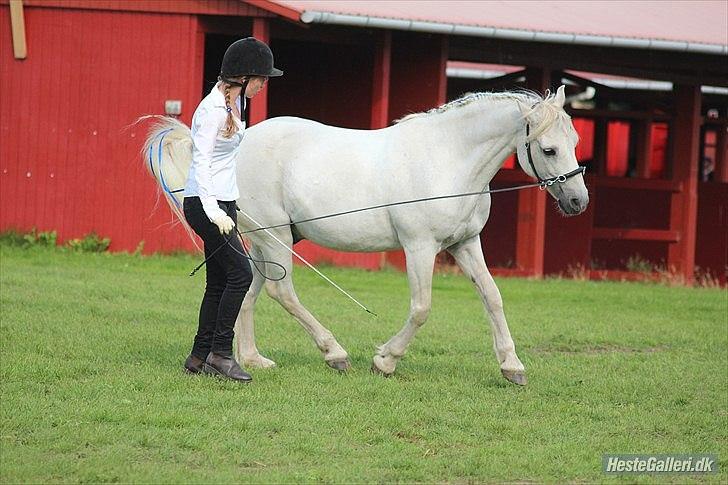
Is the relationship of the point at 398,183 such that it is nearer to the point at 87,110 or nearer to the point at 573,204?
the point at 573,204

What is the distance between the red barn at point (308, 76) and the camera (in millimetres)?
15711

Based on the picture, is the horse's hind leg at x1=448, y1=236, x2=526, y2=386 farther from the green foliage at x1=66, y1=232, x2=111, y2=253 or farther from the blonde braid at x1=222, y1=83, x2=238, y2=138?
the green foliage at x1=66, y1=232, x2=111, y2=253

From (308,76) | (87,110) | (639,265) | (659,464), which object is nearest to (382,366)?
(659,464)

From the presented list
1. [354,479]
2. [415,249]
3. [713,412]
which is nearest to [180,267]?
[415,249]

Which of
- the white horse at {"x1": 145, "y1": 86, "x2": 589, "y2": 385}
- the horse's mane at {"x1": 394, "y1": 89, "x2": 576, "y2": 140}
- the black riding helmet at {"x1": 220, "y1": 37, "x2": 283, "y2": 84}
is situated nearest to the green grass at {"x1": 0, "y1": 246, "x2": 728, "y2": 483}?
the white horse at {"x1": 145, "y1": 86, "x2": 589, "y2": 385}

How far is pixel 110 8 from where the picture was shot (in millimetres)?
15805

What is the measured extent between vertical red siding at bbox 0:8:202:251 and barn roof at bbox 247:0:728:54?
5.87 feet

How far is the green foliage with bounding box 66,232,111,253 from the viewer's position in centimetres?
1584

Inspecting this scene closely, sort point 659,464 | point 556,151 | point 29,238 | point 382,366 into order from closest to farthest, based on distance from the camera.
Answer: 1. point 659,464
2. point 556,151
3. point 382,366
4. point 29,238

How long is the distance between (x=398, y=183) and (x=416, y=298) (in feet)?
2.52

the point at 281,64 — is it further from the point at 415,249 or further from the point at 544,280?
the point at 415,249

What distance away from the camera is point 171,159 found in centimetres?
848

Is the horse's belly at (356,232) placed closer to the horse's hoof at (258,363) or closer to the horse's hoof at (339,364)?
the horse's hoof at (339,364)

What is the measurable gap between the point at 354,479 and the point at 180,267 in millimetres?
9394
